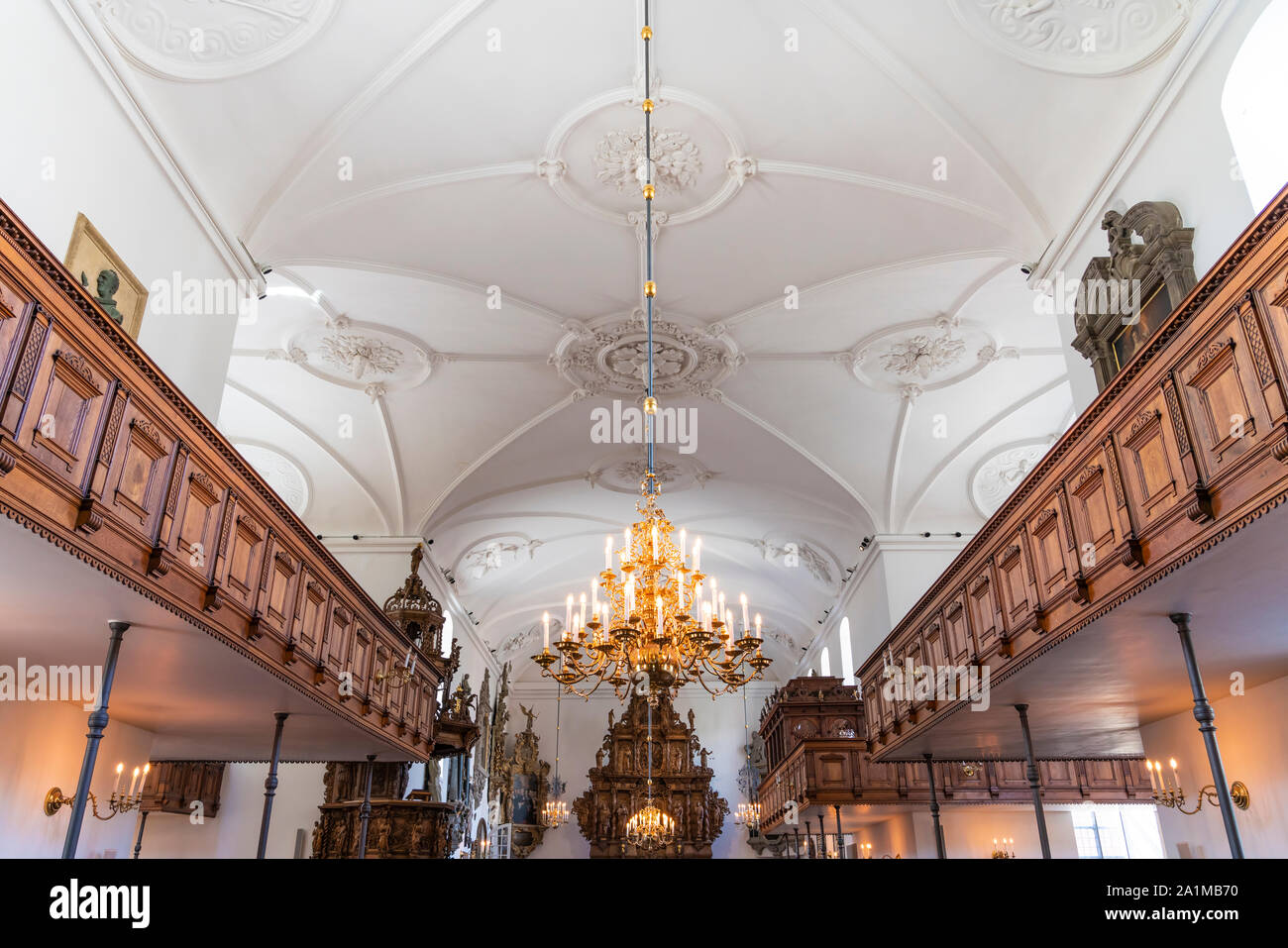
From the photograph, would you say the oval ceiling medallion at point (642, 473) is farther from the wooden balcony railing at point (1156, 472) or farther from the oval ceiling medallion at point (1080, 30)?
the oval ceiling medallion at point (1080, 30)

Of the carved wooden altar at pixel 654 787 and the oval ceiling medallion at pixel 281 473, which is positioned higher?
the oval ceiling medallion at pixel 281 473

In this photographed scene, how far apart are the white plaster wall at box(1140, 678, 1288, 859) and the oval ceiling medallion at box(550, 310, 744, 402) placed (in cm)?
849

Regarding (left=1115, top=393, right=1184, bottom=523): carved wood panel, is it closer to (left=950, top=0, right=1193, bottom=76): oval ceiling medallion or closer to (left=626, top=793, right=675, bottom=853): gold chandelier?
(left=950, top=0, right=1193, bottom=76): oval ceiling medallion

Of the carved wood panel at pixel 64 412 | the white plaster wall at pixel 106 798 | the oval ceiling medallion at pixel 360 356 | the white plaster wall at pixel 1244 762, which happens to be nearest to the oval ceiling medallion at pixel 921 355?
the white plaster wall at pixel 1244 762

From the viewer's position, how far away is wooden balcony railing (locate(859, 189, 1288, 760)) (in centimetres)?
495

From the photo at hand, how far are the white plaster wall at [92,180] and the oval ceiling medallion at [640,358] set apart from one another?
20.3ft

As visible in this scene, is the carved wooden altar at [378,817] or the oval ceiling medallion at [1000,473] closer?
the carved wooden altar at [378,817]

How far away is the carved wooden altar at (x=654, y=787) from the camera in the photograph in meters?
29.4

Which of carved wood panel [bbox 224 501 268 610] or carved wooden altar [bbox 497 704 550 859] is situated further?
carved wooden altar [bbox 497 704 550 859]

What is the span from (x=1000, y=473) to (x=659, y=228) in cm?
949

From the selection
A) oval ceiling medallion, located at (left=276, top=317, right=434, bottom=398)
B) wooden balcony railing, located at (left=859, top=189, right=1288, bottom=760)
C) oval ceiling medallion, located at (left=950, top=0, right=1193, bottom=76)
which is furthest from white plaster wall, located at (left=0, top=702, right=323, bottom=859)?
oval ceiling medallion, located at (left=950, top=0, right=1193, bottom=76)

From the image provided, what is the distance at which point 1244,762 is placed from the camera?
9.68 meters
